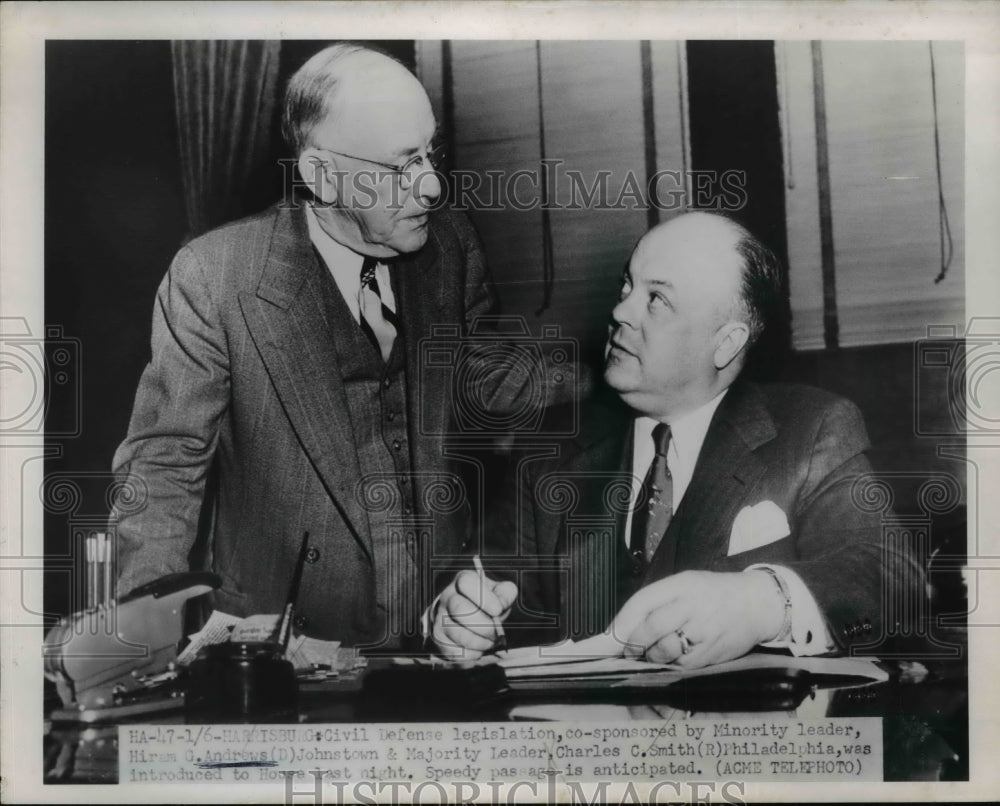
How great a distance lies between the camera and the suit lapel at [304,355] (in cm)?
298

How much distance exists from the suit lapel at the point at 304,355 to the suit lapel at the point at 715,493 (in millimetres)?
904

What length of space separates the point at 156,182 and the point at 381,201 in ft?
2.23

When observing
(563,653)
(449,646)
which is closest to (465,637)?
(449,646)

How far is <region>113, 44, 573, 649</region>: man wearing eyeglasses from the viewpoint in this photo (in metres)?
2.99


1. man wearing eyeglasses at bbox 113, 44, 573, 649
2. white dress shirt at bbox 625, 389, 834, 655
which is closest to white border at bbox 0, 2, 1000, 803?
man wearing eyeglasses at bbox 113, 44, 573, 649

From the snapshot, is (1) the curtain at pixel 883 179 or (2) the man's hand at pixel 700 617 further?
(1) the curtain at pixel 883 179

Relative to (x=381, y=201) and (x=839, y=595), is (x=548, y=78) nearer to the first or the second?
(x=381, y=201)

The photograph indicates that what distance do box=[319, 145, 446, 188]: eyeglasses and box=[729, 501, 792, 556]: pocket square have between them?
1.37 meters

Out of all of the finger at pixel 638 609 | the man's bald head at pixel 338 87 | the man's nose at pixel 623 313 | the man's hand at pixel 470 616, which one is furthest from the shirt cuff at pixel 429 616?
the man's bald head at pixel 338 87

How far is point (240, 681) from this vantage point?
9.80ft

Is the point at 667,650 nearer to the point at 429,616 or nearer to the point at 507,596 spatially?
the point at 507,596

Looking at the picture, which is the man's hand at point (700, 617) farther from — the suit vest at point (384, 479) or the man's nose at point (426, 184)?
the man's nose at point (426, 184)

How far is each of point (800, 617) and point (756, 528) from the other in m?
0.29

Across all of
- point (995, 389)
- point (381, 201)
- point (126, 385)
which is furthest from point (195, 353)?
point (995, 389)
